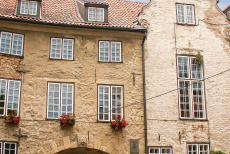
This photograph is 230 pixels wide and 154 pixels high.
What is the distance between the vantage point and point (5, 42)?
59.0 ft

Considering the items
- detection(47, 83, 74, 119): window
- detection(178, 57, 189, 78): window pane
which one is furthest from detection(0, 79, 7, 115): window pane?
detection(178, 57, 189, 78): window pane

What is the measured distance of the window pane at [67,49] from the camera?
18.7 m

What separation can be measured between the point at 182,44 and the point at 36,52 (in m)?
6.93

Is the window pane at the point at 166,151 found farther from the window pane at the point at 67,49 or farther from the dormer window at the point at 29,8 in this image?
the dormer window at the point at 29,8

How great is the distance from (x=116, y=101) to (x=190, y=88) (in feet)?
12.1

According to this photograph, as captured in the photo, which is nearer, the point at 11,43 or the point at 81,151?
the point at 11,43

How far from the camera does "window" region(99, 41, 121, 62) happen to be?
19.0 m

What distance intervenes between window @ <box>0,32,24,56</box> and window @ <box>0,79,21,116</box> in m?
1.32

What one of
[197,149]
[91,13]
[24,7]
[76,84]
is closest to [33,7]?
[24,7]

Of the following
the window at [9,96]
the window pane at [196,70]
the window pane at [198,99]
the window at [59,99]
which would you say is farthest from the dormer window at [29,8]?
the window pane at [198,99]

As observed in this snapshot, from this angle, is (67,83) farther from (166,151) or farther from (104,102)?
(166,151)

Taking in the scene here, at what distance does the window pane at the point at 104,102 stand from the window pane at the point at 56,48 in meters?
2.39

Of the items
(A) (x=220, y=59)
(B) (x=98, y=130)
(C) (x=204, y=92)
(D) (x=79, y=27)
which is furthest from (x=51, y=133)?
(A) (x=220, y=59)

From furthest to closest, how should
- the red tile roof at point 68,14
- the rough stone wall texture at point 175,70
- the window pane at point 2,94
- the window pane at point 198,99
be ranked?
1. the window pane at point 198,99
2. the rough stone wall texture at point 175,70
3. the red tile roof at point 68,14
4. the window pane at point 2,94
